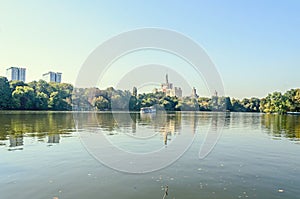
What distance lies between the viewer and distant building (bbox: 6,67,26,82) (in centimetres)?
14518

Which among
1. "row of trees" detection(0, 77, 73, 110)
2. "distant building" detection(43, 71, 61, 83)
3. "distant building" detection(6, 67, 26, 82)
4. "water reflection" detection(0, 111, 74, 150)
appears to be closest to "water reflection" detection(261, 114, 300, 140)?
"water reflection" detection(0, 111, 74, 150)

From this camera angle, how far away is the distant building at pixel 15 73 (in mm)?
145175

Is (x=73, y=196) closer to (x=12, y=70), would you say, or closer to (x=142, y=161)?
(x=142, y=161)

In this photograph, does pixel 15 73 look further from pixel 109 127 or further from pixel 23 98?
pixel 109 127

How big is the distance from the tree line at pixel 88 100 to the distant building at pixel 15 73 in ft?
138

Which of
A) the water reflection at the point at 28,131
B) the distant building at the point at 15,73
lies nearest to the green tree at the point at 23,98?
the water reflection at the point at 28,131

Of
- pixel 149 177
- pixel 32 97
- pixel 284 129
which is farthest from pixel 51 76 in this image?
pixel 149 177

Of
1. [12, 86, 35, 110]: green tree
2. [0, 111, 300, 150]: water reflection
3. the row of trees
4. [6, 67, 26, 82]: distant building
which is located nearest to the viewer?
[0, 111, 300, 150]: water reflection

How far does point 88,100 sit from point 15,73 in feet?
283

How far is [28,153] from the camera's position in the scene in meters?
13.7

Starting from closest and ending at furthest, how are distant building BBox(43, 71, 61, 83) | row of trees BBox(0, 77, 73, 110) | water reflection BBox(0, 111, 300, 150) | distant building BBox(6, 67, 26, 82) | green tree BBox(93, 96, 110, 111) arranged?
water reflection BBox(0, 111, 300, 150)
row of trees BBox(0, 77, 73, 110)
green tree BBox(93, 96, 110, 111)
distant building BBox(6, 67, 26, 82)
distant building BBox(43, 71, 61, 83)

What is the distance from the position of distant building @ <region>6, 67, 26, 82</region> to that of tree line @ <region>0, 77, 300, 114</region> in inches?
1658

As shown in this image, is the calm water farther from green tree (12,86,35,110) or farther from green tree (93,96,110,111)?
green tree (12,86,35,110)

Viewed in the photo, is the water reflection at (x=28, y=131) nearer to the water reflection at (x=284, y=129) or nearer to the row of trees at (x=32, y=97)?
the water reflection at (x=284, y=129)
